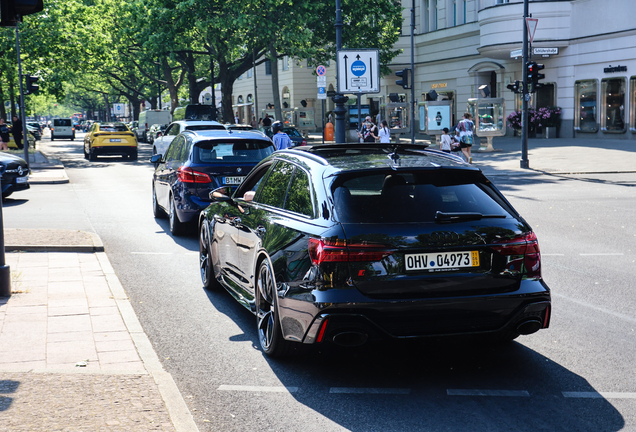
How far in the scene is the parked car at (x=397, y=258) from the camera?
4.83 meters

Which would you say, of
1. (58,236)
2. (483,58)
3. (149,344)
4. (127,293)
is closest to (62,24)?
(483,58)

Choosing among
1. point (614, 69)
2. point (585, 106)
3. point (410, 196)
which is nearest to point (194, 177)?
point (410, 196)

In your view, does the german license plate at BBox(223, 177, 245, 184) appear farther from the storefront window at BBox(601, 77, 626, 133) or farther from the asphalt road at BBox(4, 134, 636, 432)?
the storefront window at BBox(601, 77, 626, 133)

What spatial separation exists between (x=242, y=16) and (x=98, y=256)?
25.8m

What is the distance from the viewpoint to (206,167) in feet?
37.6

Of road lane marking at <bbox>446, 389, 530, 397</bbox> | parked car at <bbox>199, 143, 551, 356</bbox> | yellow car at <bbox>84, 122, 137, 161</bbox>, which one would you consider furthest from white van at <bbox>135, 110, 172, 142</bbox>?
road lane marking at <bbox>446, 389, 530, 397</bbox>

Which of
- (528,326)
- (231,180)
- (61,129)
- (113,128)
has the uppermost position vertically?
(113,128)

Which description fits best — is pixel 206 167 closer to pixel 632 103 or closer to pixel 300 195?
pixel 300 195

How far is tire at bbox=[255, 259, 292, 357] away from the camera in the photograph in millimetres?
5457

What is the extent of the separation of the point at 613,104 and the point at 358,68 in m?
17.1

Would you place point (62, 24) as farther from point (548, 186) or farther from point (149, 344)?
point (149, 344)

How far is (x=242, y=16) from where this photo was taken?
33875 millimetres

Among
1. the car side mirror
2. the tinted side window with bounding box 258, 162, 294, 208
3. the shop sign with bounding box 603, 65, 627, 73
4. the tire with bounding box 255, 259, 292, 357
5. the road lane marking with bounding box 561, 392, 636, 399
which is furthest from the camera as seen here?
the shop sign with bounding box 603, 65, 627, 73

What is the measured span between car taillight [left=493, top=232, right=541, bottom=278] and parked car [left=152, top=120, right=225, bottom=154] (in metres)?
15.2
